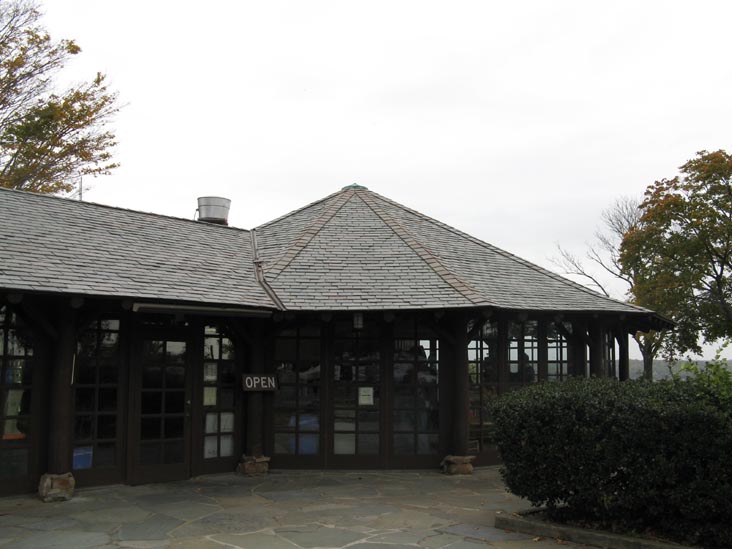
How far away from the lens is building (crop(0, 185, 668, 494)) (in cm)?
857

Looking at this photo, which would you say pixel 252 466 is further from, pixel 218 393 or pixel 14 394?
pixel 14 394

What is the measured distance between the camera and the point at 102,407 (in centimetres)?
907

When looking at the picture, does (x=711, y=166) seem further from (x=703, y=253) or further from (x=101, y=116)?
(x=101, y=116)

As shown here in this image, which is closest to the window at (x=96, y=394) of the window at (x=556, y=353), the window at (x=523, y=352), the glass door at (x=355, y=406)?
the glass door at (x=355, y=406)

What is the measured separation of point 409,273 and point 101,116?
10.8 metres

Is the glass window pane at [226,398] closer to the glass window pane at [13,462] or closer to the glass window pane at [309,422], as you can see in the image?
the glass window pane at [309,422]

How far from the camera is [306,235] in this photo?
41.0 ft

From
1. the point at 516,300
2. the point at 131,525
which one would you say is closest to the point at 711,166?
the point at 516,300

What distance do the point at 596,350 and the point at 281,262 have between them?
5594 millimetres

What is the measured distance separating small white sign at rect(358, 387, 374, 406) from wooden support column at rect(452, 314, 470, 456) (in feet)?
4.22

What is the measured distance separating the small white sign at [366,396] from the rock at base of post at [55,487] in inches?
164

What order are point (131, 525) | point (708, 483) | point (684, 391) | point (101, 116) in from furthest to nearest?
point (101, 116) → point (131, 525) → point (684, 391) → point (708, 483)

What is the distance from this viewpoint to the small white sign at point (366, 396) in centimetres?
1064

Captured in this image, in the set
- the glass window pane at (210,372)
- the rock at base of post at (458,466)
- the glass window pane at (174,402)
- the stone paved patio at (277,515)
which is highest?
the glass window pane at (210,372)
